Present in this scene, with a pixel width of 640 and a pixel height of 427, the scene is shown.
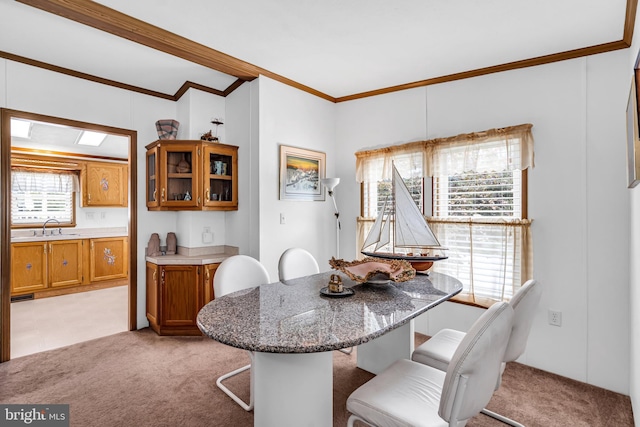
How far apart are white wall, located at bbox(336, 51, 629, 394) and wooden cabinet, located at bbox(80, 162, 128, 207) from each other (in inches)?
228

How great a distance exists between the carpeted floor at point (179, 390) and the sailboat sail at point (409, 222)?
1.10 meters

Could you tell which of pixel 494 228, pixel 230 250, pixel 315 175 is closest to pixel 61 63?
pixel 230 250

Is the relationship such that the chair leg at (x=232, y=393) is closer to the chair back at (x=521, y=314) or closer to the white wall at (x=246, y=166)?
the white wall at (x=246, y=166)

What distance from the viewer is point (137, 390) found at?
2.28 meters

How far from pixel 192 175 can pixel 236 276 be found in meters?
1.60

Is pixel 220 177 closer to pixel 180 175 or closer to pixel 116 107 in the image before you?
pixel 180 175

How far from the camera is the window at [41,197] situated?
515cm

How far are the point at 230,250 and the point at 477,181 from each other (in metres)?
2.58

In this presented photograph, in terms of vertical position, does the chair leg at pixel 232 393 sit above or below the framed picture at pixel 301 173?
below

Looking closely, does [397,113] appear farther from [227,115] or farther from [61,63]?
[61,63]

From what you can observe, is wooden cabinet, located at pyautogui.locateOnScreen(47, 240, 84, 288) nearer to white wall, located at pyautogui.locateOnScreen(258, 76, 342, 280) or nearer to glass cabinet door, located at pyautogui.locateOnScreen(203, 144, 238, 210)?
glass cabinet door, located at pyautogui.locateOnScreen(203, 144, 238, 210)

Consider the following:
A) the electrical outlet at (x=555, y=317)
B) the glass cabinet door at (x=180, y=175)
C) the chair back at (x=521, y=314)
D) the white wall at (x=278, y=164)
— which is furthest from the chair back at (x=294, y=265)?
the electrical outlet at (x=555, y=317)

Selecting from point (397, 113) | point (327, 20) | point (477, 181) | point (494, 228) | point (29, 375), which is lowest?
point (29, 375)

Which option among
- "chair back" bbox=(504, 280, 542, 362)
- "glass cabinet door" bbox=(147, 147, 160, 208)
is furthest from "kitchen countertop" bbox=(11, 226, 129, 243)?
"chair back" bbox=(504, 280, 542, 362)
